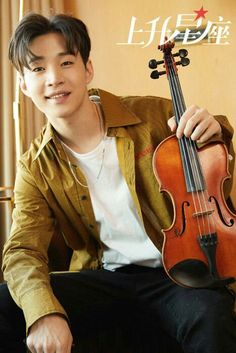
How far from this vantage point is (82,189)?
1239 mm

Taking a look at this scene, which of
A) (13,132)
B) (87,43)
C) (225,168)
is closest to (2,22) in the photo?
(13,132)

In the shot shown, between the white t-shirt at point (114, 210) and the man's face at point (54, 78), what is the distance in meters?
0.16

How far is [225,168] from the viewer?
1021 millimetres

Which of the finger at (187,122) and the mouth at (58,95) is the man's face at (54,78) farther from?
the finger at (187,122)

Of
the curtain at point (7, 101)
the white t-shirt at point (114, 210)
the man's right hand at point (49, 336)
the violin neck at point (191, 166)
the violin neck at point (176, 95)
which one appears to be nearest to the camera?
the man's right hand at point (49, 336)

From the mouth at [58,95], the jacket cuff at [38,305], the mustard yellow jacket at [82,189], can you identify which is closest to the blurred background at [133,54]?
the mustard yellow jacket at [82,189]

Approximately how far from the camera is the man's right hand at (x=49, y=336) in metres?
0.89

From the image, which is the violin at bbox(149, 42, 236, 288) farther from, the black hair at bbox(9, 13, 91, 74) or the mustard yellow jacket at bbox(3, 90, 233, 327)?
the black hair at bbox(9, 13, 91, 74)

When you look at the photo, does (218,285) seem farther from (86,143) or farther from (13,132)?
(13,132)

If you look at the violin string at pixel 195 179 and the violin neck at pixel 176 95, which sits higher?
the violin neck at pixel 176 95

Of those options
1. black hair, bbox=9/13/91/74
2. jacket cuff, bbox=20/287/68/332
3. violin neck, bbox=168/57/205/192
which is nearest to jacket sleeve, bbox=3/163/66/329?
jacket cuff, bbox=20/287/68/332

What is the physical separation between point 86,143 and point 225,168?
47 centimetres

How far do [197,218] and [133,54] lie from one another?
1.22m

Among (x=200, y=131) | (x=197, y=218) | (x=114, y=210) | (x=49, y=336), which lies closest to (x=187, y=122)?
(x=200, y=131)
